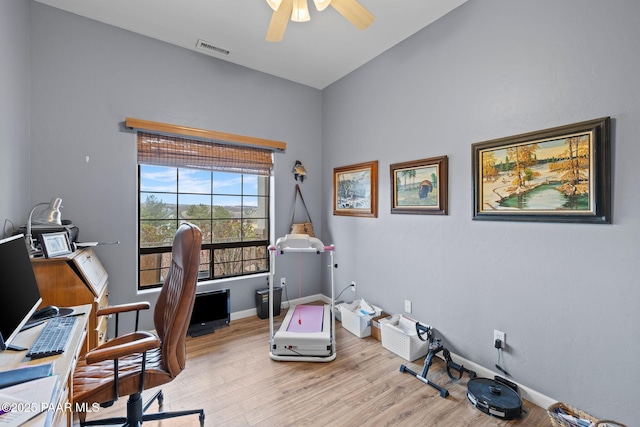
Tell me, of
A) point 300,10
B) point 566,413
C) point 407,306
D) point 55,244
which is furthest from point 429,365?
point 55,244

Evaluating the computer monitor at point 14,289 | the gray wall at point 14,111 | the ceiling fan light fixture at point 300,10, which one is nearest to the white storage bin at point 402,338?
the computer monitor at point 14,289

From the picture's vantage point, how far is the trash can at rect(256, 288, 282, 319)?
3.41 m

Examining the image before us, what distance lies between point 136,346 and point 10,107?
2056mm

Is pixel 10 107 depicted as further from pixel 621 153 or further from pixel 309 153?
pixel 621 153

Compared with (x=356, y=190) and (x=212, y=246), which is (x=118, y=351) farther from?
(x=356, y=190)

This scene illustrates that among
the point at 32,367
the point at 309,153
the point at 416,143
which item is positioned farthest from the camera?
the point at 309,153

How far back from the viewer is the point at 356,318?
9.89ft

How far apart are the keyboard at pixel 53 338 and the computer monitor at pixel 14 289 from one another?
94 mm

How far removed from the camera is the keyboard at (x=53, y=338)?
1.13 meters

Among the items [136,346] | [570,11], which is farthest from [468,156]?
[136,346]

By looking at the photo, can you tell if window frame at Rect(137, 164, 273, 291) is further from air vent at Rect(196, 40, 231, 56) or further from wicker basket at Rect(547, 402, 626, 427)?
wicker basket at Rect(547, 402, 626, 427)

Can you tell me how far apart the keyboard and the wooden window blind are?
183cm

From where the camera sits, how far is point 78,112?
99.7 inches

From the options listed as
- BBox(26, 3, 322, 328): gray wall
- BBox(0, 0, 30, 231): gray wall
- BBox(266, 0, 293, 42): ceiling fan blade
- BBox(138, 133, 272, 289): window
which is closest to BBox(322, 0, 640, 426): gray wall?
BBox(266, 0, 293, 42): ceiling fan blade
